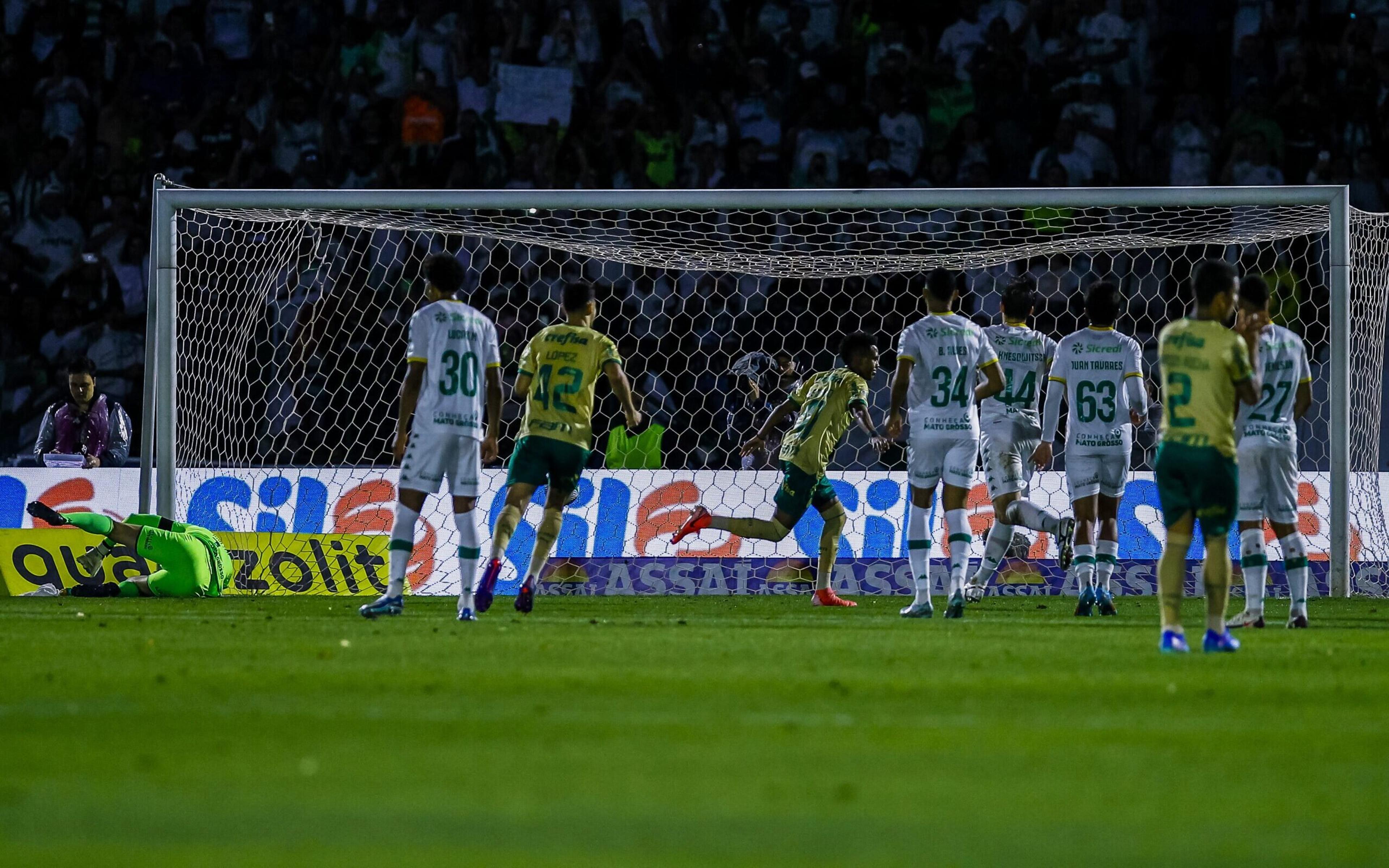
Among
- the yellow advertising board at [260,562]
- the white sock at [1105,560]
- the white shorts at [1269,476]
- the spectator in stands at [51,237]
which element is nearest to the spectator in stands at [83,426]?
the yellow advertising board at [260,562]

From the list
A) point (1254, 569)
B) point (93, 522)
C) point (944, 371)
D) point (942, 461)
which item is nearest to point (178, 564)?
point (93, 522)

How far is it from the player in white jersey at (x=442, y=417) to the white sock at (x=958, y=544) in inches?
109

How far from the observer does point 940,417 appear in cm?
1105

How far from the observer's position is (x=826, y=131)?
Result: 18.7m

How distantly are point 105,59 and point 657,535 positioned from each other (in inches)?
366

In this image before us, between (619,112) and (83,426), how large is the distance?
649 centimetres

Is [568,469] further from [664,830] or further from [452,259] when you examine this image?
[664,830]

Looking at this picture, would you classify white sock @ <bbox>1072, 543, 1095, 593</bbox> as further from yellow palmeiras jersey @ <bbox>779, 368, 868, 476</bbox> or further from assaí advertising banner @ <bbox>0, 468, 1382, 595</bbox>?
assaí advertising banner @ <bbox>0, 468, 1382, 595</bbox>

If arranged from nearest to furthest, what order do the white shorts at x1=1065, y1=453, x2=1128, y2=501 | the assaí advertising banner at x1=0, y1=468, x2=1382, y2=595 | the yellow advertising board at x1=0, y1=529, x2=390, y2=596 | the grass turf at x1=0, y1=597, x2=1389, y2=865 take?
the grass turf at x1=0, y1=597, x2=1389, y2=865
the white shorts at x1=1065, y1=453, x2=1128, y2=501
the yellow advertising board at x1=0, y1=529, x2=390, y2=596
the assaí advertising banner at x1=0, y1=468, x2=1382, y2=595

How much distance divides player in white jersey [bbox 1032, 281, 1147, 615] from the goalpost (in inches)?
91.5

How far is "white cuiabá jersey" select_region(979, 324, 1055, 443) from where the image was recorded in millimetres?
12164

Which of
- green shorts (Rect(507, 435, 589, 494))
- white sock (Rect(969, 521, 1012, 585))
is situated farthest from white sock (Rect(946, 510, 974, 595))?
green shorts (Rect(507, 435, 589, 494))

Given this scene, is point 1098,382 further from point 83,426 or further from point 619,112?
point 619,112

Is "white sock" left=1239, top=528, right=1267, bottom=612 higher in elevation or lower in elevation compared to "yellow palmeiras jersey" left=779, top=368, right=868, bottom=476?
lower
